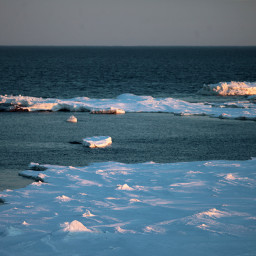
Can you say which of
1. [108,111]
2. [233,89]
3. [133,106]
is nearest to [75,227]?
[108,111]

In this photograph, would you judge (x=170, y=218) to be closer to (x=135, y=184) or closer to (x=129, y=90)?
(x=135, y=184)

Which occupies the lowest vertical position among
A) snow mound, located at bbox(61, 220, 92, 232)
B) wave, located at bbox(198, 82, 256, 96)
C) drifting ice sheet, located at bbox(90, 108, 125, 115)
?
snow mound, located at bbox(61, 220, 92, 232)

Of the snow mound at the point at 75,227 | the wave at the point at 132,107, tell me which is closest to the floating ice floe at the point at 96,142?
the wave at the point at 132,107

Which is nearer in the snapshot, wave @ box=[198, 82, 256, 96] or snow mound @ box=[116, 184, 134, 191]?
snow mound @ box=[116, 184, 134, 191]

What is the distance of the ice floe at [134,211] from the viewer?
11.3 metres

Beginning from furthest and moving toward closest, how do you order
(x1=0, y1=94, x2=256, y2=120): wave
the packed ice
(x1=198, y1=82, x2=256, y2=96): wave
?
(x1=198, y1=82, x2=256, y2=96): wave
(x1=0, y1=94, x2=256, y2=120): wave
the packed ice

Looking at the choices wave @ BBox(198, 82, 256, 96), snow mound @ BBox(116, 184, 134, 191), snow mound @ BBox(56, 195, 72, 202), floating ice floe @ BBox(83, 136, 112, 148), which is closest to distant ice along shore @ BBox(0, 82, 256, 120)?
Answer: wave @ BBox(198, 82, 256, 96)

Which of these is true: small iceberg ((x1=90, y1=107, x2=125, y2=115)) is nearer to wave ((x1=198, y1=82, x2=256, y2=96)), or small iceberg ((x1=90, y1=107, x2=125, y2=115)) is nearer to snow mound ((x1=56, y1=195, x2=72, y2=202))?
wave ((x1=198, y1=82, x2=256, y2=96))

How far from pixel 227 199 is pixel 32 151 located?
1217 centimetres

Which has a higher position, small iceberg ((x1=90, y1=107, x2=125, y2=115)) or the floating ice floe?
small iceberg ((x1=90, y1=107, x2=125, y2=115))

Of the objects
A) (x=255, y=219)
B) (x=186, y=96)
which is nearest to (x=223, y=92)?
(x=186, y=96)

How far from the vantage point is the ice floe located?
1130cm

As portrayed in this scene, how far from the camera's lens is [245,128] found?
104 feet

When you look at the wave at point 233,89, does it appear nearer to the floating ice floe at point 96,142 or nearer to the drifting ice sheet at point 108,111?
the drifting ice sheet at point 108,111
